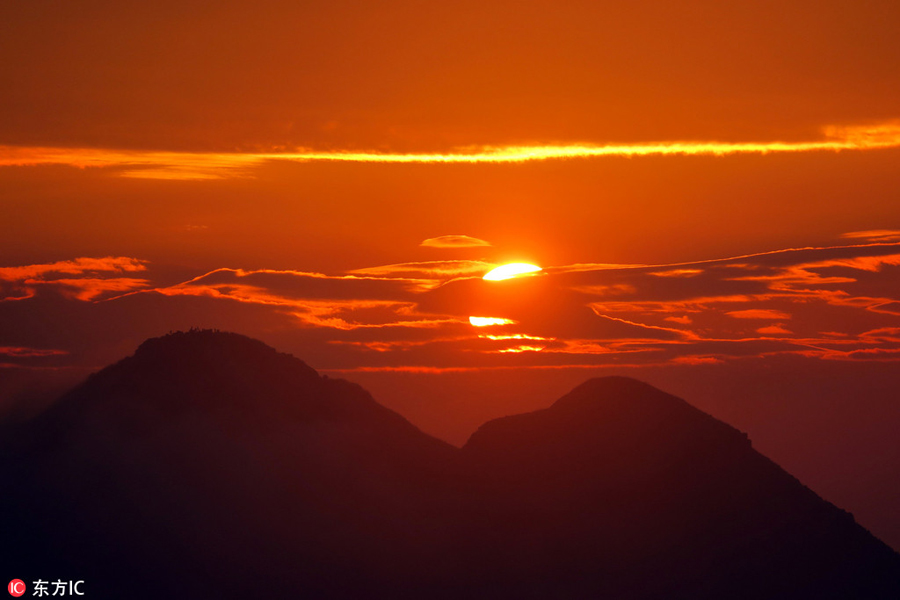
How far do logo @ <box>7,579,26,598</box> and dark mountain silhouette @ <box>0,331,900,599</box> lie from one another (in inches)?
87.4

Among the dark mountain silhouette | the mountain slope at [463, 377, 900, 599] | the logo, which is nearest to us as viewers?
the logo

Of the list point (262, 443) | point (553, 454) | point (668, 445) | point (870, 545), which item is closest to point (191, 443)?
point (262, 443)

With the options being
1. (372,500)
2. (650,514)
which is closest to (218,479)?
(372,500)

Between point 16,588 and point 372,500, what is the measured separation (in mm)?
33796

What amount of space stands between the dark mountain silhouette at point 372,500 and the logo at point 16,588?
222 centimetres

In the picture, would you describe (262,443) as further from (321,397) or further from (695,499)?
(695,499)

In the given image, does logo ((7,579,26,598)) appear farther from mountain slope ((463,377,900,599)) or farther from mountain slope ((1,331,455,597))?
mountain slope ((463,377,900,599))

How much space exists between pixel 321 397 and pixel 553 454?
1055 inches

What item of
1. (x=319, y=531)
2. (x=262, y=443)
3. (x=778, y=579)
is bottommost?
(x=778, y=579)

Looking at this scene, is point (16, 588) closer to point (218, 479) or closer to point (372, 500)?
point (218, 479)

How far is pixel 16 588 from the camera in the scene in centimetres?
7900

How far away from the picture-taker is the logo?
7856 cm

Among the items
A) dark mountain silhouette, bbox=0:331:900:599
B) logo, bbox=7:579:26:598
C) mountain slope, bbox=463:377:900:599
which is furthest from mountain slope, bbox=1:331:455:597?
mountain slope, bbox=463:377:900:599

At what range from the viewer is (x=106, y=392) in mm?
102562
